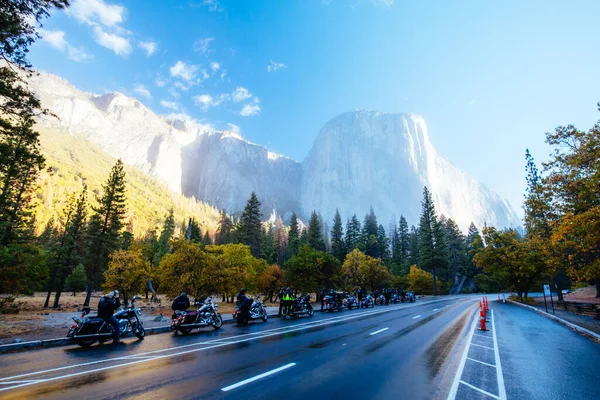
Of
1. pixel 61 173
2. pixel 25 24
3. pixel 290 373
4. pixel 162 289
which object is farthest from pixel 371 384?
pixel 61 173

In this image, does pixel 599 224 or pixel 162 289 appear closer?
pixel 599 224

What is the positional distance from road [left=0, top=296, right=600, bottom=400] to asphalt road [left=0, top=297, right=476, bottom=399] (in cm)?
2

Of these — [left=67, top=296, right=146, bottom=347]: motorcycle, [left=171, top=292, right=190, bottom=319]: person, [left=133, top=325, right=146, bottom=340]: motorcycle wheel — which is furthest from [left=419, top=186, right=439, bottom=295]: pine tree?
[left=67, top=296, right=146, bottom=347]: motorcycle

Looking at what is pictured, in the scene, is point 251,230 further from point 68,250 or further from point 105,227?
point 68,250

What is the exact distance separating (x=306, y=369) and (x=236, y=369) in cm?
162

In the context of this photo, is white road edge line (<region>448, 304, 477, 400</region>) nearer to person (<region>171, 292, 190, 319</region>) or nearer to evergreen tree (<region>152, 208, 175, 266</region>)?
person (<region>171, 292, 190, 319</region>)

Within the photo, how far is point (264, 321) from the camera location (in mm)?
17891

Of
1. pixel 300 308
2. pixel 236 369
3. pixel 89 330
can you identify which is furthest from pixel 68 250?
pixel 236 369

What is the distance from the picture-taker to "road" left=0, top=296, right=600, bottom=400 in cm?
535

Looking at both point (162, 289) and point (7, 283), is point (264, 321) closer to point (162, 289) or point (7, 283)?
point (162, 289)

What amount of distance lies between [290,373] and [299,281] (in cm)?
2886

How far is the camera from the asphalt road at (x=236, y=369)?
5.25 metres

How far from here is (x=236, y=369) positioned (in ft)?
22.0

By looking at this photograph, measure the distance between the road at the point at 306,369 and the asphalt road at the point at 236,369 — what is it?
2 cm
